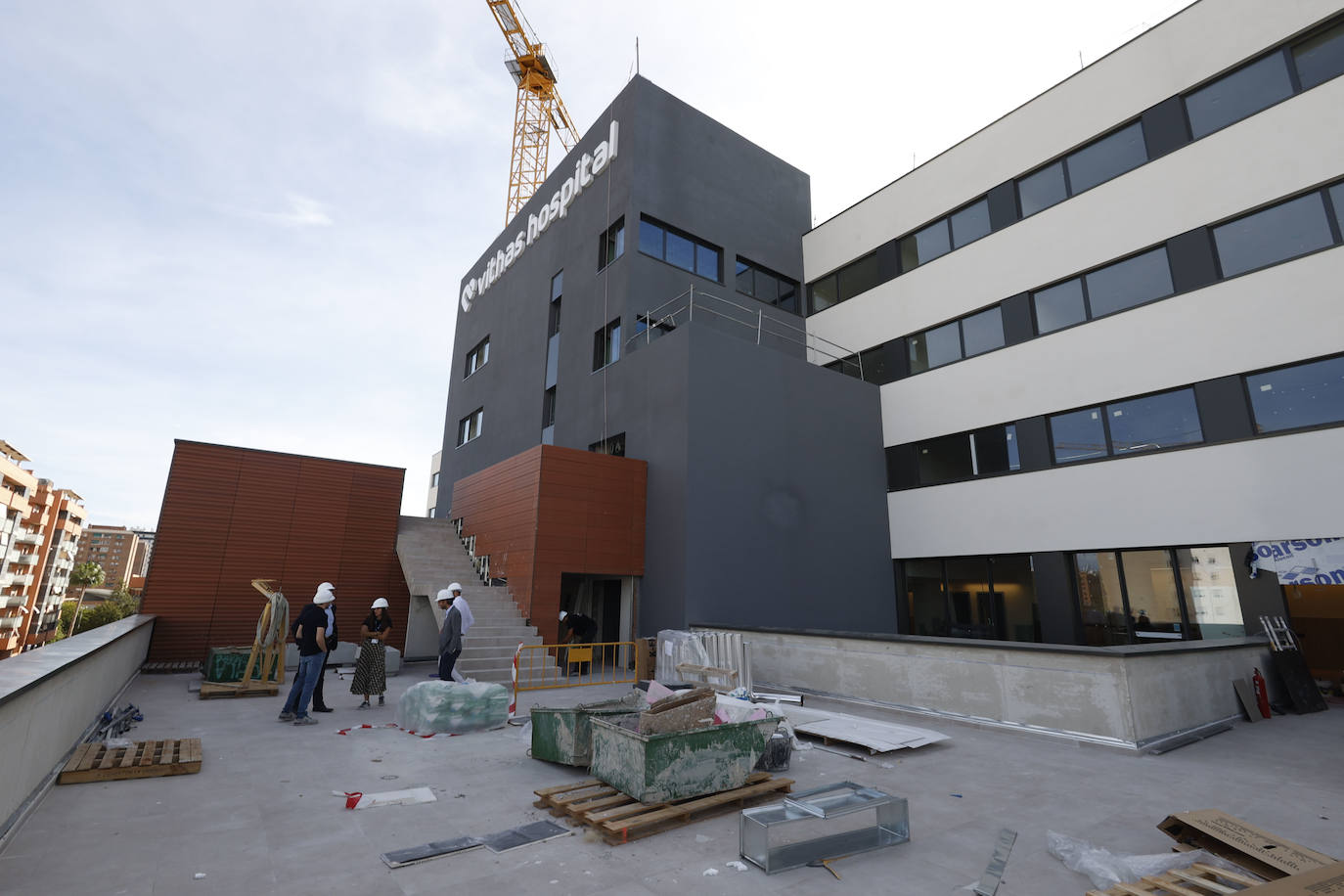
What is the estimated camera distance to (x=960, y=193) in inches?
723

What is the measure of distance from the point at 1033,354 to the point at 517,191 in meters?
44.3

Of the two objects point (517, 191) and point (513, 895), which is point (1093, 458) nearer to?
point (513, 895)

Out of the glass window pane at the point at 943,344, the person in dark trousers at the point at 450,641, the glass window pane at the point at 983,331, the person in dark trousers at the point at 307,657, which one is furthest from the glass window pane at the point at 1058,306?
the person in dark trousers at the point at 307,657

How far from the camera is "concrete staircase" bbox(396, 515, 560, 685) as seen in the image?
41.2ft

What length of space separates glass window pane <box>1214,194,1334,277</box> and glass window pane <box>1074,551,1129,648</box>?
6.65m

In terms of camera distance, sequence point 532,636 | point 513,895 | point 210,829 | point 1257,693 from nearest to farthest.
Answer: point 513,895 < point 210,829 < point 1257,693 < point 532,636

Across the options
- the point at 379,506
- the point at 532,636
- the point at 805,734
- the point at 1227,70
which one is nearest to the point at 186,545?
the point at 379,506

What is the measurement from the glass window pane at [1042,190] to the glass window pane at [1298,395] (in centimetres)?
662

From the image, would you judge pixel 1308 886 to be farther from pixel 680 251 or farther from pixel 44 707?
pixel 680 251

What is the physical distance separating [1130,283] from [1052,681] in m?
10.7

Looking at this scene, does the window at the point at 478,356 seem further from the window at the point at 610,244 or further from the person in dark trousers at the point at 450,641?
the person in dark trousers at the point at 450,641

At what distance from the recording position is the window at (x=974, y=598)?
1544 cm

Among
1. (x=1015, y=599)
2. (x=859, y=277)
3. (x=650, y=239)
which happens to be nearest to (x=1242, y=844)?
(x=1015, y=599)

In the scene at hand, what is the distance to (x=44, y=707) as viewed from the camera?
5.21 m
